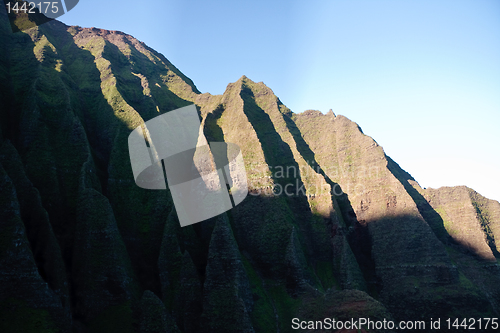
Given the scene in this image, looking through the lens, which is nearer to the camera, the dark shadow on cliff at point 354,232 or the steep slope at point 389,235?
the steep slope at point 389,235

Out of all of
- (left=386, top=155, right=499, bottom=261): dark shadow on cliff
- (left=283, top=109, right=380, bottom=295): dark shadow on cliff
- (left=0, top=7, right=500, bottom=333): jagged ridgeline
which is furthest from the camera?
(left=386, top=155, right=499, bottom=261): dark shadow on cliff

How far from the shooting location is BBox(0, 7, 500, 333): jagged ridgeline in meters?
35.2

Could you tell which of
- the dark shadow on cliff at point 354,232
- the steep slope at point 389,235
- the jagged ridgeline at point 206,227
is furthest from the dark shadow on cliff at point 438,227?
the dark shadow on cliff at point 354,232

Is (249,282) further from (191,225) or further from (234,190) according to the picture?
(234,190)

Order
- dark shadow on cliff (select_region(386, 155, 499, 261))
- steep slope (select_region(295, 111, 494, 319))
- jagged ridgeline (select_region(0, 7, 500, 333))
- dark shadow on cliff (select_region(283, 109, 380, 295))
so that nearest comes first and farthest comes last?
jagged ridgeline (select_region(0, 7, 500, 333))
steep slope (select_region(295, 111, 494, 319))
dark shadow on cliff (select_region(283, 109, 380, 295))
dark shadow on cliff (select_region(386, 155, 499, 261))

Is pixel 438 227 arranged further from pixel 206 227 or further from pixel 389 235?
pixel 206 227

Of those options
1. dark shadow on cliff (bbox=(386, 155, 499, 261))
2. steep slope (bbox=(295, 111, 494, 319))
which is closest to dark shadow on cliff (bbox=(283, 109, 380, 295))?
steep slope (bbox=(295, 111, 494, 319))

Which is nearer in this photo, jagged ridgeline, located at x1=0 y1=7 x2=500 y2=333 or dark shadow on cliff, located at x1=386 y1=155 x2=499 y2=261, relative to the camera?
jagged ridgeline, located at x1=0 y1=7 x2=500 y2=333

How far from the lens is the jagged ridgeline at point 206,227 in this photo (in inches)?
1388

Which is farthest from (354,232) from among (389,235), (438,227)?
(438,227)

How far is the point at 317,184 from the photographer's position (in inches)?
2542

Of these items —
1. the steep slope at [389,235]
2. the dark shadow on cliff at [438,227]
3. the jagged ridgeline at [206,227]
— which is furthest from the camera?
the dark shadow on cliff at [438,227]

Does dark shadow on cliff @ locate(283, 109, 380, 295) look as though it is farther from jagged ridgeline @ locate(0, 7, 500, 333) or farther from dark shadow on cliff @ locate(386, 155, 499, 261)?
dark shadow on cliff @ locate(386, 155, 499, 261)

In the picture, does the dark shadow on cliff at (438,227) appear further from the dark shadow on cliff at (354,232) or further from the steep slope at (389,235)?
the dark shadow on cliff at (354,232)
